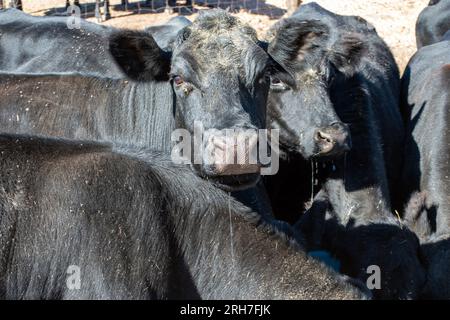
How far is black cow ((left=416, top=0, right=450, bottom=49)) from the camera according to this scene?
10555 mm

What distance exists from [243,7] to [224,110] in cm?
1254

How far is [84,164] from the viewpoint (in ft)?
12.0

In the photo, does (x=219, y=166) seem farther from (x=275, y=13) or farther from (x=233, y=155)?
(x=275, y=13)

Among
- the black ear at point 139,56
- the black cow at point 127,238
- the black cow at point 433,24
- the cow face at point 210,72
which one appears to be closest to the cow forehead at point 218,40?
the cow face at point 210,72

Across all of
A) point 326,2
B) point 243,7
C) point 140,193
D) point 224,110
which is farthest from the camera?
point 243,7

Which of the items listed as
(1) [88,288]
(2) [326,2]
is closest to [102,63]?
(1) [88,288]

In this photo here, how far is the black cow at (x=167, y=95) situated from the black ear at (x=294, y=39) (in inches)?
17.2

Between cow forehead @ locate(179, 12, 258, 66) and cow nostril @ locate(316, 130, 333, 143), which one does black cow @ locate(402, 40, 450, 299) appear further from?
cow forehead @ locate(179, 12, 258, 66)

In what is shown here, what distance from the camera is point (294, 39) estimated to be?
5.52m

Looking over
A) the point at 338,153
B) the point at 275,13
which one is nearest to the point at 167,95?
the point at 338,153

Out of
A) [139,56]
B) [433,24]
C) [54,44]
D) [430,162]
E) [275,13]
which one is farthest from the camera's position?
[275,13]

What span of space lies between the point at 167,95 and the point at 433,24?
6300mm

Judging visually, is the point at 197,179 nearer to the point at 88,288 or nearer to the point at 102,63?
the point at 88,288

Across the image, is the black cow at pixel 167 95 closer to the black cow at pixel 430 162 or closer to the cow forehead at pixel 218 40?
the cow forehead at pixel 218 40
